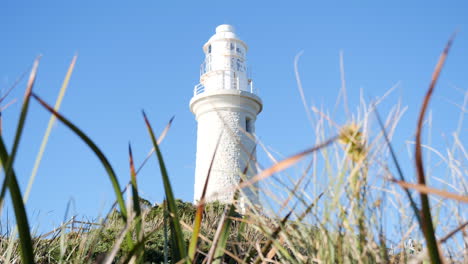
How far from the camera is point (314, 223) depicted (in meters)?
1.07

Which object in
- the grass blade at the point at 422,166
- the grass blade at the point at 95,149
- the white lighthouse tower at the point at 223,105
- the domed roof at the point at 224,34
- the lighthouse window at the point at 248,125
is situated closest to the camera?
the grass blade at the point at 422,166

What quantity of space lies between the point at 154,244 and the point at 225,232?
7.80ft

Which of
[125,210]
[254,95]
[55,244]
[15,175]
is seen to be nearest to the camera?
[15,175]

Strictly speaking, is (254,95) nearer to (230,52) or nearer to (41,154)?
(230,52)

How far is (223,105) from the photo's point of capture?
54.8 ft

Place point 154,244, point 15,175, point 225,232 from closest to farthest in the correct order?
point 15,175, point 225,232, point 154,244

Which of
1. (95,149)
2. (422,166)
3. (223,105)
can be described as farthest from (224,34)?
(422,166)

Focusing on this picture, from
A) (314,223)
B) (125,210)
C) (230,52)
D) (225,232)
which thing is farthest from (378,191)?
(230,52)

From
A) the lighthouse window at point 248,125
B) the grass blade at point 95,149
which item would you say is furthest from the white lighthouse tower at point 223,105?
the grass blade at point 95,149

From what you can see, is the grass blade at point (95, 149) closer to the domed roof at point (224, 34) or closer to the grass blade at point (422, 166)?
the grass blade at point (422, 166)

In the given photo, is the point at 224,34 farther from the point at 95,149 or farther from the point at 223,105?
the point at 95,149

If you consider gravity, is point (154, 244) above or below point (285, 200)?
above

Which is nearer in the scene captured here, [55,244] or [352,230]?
[352,230]

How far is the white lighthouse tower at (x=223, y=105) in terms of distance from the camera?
15500 mm
